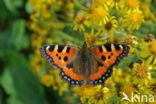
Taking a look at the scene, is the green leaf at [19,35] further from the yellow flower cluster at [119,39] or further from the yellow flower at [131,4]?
the yellow flower at [131,4]

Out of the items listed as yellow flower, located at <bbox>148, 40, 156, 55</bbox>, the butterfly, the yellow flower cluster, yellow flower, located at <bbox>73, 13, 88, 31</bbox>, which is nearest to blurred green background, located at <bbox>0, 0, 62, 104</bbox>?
the yellow flower cluster

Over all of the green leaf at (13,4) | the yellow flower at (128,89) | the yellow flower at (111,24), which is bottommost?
the yellow flower at (128,89)

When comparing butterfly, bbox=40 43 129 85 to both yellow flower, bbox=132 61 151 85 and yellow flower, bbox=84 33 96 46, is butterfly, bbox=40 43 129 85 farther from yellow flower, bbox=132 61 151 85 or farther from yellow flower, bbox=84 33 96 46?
yellow flower, bbox=132 61 151 85

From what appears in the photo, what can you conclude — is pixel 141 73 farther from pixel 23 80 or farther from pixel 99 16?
pixel 23 80

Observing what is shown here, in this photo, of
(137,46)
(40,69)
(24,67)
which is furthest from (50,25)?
(137,46)

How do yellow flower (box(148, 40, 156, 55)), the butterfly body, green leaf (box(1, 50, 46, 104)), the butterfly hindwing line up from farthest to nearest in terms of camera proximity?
green leaf (box(1, 50, 46, 104)), yellow flower (box(148, 40, 156, 55)), the butterfly body, the butterfly hindwing

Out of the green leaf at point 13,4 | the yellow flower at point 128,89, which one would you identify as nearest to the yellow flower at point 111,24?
the yellow flower at point 128,89

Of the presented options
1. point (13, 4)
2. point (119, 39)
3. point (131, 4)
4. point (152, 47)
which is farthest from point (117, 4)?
point (13, 4)
